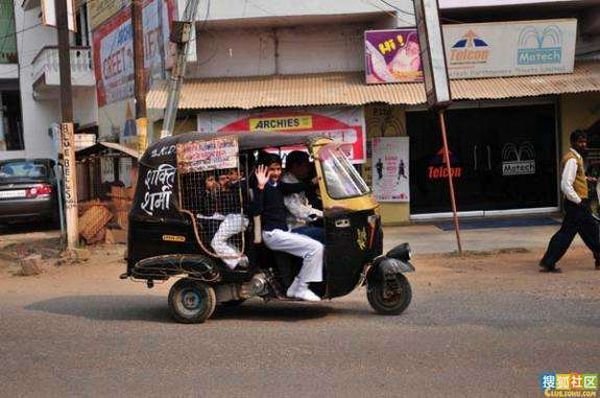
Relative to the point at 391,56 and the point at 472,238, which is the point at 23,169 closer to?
the point at 391,56

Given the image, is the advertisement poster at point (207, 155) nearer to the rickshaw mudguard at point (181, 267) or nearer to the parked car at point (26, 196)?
the rickshaw mudguard at point (181, 267)

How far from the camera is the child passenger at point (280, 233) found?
6.77 m

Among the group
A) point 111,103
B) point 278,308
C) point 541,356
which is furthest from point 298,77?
point 541,356

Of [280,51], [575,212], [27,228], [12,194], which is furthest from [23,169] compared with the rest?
[575,212]

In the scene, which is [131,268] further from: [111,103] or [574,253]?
[111,103]

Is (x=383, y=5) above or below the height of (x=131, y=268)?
above

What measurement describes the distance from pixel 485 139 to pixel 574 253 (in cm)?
509

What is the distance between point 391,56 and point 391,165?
2306 mm

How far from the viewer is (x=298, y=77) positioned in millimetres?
15438

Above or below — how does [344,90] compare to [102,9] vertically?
below

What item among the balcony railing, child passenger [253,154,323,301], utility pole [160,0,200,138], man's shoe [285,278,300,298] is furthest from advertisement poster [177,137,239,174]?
the balcony railing

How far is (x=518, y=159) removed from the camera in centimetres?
1574

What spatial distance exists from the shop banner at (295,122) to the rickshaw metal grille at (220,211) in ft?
24.9

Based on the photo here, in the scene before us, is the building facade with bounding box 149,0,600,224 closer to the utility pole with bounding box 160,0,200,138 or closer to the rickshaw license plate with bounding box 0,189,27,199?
the utility pole with bounding box 160,0,200,138
